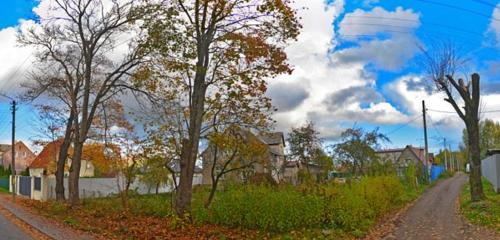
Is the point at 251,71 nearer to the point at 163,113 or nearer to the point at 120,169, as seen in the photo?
the point at 163,113

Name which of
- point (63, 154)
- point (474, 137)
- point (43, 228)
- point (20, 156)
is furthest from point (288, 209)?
point (20, 156)

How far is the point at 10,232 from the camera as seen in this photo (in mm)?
15680

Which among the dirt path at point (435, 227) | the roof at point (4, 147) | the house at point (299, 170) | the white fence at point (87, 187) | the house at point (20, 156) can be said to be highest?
the roof at point (4, 147)

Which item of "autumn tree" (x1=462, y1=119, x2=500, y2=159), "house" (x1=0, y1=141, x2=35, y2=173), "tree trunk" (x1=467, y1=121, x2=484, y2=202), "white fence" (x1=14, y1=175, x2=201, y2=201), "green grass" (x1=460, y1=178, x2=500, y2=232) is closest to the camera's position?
"green grass" (x1=460, y1=178, x2=500, y2=232)

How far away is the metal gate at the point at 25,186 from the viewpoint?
41.1 m

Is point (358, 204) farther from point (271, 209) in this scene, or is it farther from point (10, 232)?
point (10, 232)

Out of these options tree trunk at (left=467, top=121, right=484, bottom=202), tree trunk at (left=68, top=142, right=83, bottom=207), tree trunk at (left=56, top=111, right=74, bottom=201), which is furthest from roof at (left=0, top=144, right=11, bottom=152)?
tree trunk at (left=467, top=121, right=484, bottom=202)

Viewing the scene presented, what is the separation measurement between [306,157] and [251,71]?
23.5 m

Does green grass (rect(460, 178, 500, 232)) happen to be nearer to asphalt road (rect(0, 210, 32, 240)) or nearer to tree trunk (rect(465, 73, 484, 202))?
tree trunk (rect(465, 73, 484, 202))

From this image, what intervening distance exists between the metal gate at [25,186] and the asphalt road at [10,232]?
23383 millimetres

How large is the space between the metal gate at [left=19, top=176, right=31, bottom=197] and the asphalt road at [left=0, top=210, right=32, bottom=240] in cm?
2338

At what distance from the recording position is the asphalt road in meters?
14.4

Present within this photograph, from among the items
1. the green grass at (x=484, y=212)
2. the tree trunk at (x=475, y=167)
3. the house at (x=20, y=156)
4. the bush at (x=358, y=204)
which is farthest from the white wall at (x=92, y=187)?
the house at (x=20, y=156)

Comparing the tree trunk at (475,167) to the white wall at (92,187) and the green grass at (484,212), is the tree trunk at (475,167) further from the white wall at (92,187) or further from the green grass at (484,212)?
the white wall at (92,187)
